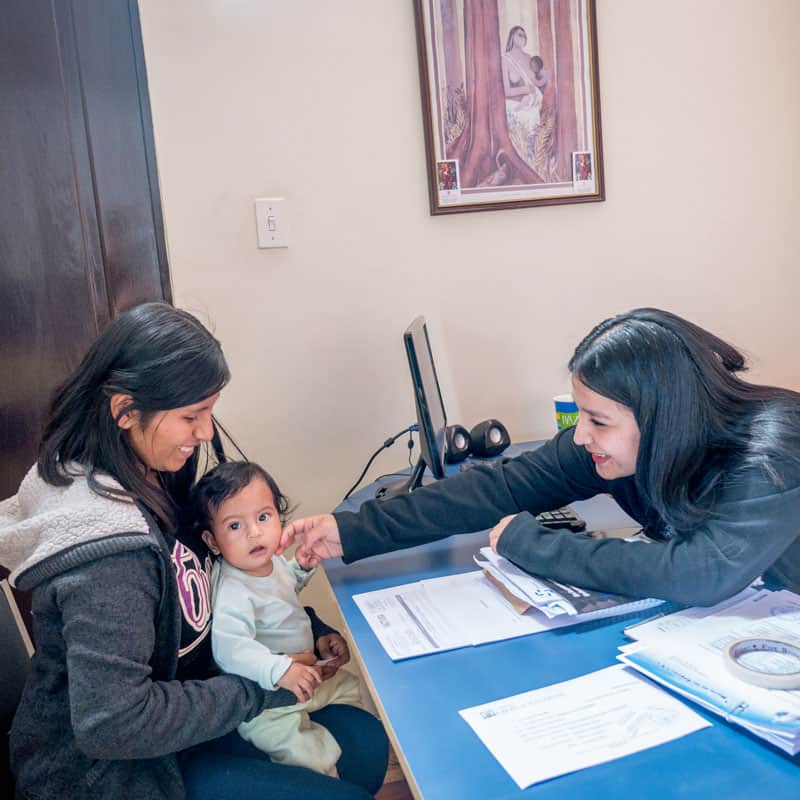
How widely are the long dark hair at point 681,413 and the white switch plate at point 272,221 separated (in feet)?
3.55

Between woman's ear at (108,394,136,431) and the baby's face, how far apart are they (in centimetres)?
25

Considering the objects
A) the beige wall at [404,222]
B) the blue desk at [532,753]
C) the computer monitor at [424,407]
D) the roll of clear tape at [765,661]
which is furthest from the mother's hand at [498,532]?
the beige wall at [404,222]

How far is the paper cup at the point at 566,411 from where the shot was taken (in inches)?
83.7

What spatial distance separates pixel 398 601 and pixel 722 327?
1615mm

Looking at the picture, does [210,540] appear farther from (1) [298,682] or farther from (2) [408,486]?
(2) [408,486]

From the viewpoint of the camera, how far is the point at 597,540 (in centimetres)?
120

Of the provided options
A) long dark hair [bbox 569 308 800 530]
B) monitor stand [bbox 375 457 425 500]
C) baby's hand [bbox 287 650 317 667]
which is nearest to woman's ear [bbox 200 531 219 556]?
baby's hand [bbox 287 650 317 667]

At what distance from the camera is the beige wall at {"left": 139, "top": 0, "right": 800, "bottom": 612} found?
78.1 inches

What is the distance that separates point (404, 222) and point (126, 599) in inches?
54.8

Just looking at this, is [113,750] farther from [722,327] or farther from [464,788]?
[722,327]

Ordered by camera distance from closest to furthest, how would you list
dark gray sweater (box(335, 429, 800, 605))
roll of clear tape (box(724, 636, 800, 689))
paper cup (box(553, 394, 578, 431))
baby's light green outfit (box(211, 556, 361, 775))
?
1. roll of clear tape (box(724, 636, 800, 689))
2. dark gray sweater (box(335, 429, 800, 605))
3. baby's light green outfit (box(211, 556, 361, 775))
4. paper cup (box(553, 394, 578, 431))

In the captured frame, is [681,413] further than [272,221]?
No

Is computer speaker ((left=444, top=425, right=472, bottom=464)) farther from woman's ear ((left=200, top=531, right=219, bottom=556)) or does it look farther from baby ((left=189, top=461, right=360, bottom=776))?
woman's ear ((left=200, top=531, right=219, bottom=556))

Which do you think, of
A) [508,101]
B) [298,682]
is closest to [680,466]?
[298,682]
